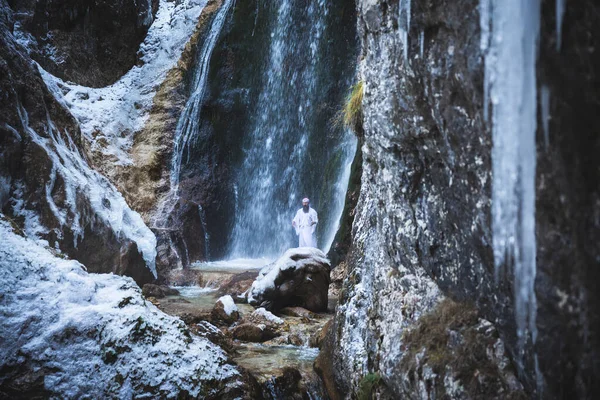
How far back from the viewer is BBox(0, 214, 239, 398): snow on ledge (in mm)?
3510

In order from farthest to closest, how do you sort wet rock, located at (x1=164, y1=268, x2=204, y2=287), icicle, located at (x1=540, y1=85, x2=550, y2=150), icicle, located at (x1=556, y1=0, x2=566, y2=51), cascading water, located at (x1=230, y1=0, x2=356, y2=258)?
cascading water, located at (x1=230, y1=0, x2=356, y2=258) < wet rock, located at (x1=164, y1=268, x2=204, y2=287) < icicle, located at (x1=540, y1=85, x2=550, y2=150) < icicle, located at (x1=556, y1=0, x2=566, y2=51)

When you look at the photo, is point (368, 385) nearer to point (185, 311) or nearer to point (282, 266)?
point (282, 266)

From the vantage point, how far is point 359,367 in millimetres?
3783

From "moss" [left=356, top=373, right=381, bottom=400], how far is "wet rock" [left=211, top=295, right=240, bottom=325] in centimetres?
373

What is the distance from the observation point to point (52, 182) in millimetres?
6164

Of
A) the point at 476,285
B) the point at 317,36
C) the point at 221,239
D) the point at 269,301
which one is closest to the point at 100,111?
the point at 221,239

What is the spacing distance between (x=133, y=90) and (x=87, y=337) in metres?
12.5

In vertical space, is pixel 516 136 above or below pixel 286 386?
above

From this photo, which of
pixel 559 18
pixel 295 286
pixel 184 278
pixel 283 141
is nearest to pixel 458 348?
pixel 559 18

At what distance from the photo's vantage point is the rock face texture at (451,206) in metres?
1.88

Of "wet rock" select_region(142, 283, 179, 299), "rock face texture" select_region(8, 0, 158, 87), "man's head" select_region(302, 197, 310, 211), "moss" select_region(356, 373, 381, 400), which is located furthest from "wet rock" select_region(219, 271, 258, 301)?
"rock face texture" select_region(8, 0, 158, 87)

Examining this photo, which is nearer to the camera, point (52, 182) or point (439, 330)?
point (439, 330)

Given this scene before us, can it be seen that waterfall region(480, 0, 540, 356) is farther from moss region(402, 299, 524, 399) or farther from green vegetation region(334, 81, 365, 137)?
green vegetation region(334, 81, 365, 137)

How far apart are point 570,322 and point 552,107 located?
884 mm
